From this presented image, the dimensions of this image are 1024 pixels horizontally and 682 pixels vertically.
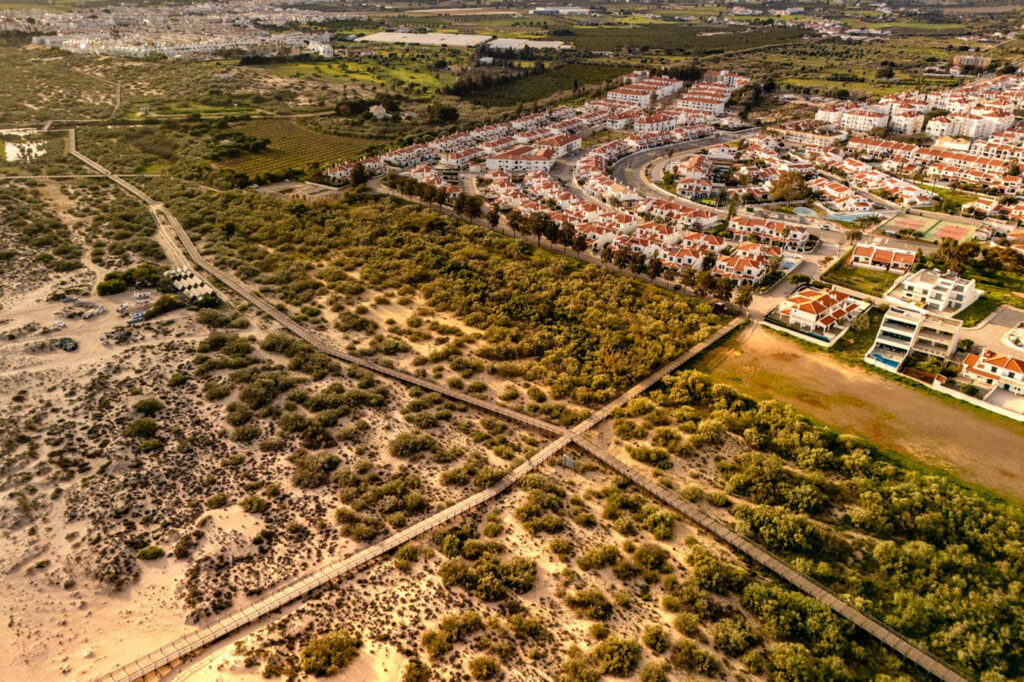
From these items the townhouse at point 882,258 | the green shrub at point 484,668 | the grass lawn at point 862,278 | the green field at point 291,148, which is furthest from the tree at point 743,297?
the green field at point 291,148

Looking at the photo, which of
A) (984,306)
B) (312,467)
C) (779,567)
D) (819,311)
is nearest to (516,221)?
(819,311)

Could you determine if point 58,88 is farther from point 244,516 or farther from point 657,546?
point 657,546

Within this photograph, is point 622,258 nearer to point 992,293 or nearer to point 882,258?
point 882,258

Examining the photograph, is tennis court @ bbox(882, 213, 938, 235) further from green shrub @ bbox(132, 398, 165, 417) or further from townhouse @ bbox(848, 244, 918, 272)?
green shrub @ bbox(132, 398, 165, 417)

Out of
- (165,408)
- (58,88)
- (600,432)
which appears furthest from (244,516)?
(58,88)

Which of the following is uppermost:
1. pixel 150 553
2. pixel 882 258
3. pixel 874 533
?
pixel 882 258

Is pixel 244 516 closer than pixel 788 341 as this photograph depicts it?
Yes
